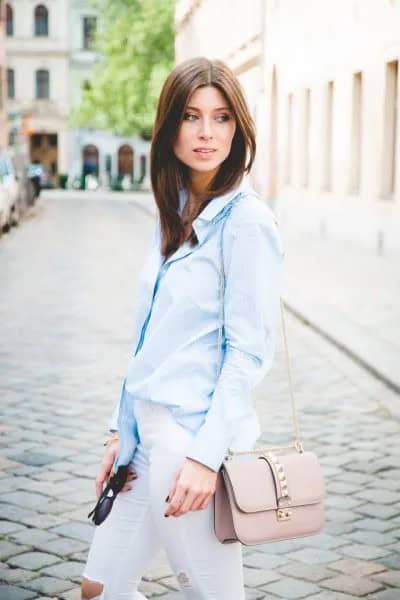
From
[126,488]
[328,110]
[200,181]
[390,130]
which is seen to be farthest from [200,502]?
[328,110]

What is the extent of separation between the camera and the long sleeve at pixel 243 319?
2355 mm

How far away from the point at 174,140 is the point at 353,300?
10.6 meters

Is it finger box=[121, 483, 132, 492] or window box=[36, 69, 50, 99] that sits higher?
window box=[36, 69, 50, 99]

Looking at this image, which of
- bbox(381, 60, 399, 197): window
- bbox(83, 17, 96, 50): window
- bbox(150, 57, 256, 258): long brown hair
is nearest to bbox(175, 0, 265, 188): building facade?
bbox(381, 60, 399, 197): window

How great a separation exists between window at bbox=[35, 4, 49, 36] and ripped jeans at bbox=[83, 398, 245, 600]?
71301mm

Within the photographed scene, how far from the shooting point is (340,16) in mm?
23484

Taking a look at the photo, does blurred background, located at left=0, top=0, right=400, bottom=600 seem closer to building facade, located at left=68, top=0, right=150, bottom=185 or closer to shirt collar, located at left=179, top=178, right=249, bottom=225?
shirt collar, located at left=179, top=178, right=249, bottom=225

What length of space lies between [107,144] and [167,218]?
7136cm

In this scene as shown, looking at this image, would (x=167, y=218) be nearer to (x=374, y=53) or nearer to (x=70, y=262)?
(x=70, y=262)

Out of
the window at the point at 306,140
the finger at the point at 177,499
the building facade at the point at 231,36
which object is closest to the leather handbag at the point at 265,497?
the finger at the point at 177,499

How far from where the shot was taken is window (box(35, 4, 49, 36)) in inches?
2788

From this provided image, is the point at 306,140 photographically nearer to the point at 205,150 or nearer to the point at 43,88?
the point at 205,150

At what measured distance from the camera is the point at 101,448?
617 centimetres

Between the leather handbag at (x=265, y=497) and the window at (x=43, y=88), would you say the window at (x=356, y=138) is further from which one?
the window at (x=43, y=88)
